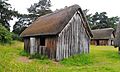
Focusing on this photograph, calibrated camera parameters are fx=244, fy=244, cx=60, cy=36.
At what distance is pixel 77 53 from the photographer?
23469 mm

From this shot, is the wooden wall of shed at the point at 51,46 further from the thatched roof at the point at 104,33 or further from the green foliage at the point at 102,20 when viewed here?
the green foliage at the point at 102,20

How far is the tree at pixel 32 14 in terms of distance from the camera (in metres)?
60.5

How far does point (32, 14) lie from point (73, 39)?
42.5m

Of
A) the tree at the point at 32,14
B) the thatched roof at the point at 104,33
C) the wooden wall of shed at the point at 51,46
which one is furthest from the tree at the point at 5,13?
the wooden wall of shed at the point at 51,46

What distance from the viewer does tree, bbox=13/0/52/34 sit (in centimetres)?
6049

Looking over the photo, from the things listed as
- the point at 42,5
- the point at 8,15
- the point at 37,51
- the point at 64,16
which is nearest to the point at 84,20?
the point at 64,16

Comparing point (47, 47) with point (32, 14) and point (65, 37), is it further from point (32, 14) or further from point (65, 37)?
point (32, 14)

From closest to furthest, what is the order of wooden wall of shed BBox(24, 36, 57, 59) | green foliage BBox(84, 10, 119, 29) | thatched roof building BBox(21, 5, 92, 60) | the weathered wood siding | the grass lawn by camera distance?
the grass lawn
thatched roof building BBox(21, 5, 92, 60)
the weathered wood siding
wooden wall of shed BBox(24, 36, 57, 59)
green foliage BBox(84, 10, 119, 29)

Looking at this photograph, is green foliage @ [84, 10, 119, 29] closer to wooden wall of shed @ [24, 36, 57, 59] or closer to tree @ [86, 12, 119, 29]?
tree @ [86, 12, 119, 29]

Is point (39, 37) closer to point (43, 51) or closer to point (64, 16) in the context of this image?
point (43, 51)

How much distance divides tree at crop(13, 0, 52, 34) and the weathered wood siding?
112 ft

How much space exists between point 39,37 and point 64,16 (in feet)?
12.4

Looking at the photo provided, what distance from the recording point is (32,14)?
2534 inches

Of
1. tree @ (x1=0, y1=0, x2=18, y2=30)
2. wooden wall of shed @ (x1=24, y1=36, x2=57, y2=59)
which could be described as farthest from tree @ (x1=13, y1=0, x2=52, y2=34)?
wooden wall of shed @ (x1=24, y1=36, x2=57, y2=59)
